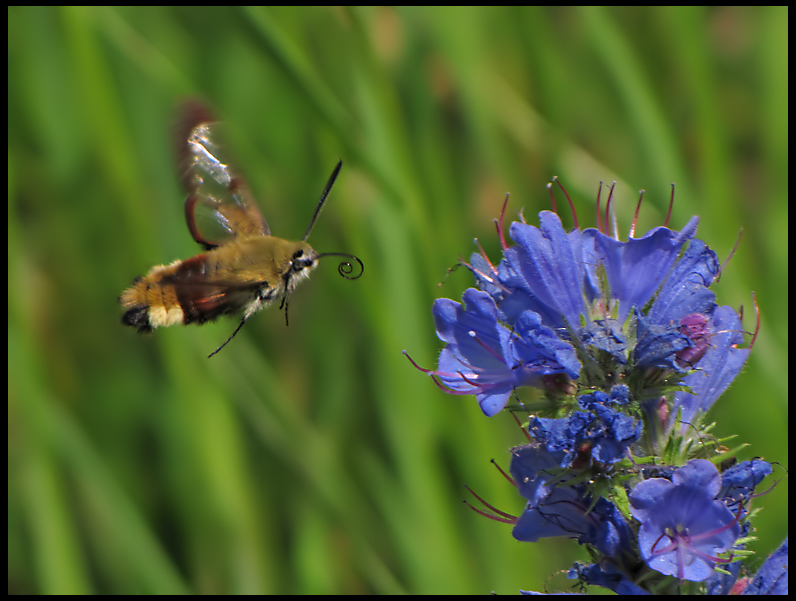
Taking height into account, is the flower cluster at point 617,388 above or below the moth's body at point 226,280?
below

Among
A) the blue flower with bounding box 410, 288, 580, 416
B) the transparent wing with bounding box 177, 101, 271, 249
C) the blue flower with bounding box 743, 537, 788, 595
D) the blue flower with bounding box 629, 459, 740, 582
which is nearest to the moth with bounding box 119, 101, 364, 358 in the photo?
the transparent wing with bounding box 177, 101, 271, 249

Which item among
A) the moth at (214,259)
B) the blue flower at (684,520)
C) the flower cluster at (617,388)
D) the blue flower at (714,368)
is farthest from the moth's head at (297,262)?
the blue flower at (684,520)

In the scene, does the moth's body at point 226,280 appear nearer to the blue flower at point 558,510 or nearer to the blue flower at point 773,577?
the blue flower at point 558,510

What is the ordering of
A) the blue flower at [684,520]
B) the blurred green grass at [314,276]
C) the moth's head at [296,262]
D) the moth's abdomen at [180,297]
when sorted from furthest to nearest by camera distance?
the blurred green grass at [314,276] → the moth's head at [296,262] → the moth's abdomen at [180,297] → the blue flower at [684,520]

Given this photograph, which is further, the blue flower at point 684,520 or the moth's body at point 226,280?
the moth's body at point 226,280

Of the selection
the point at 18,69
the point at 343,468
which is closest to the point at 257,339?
the point at 343,468

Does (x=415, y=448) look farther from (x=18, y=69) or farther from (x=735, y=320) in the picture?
(x=18, y=69)
